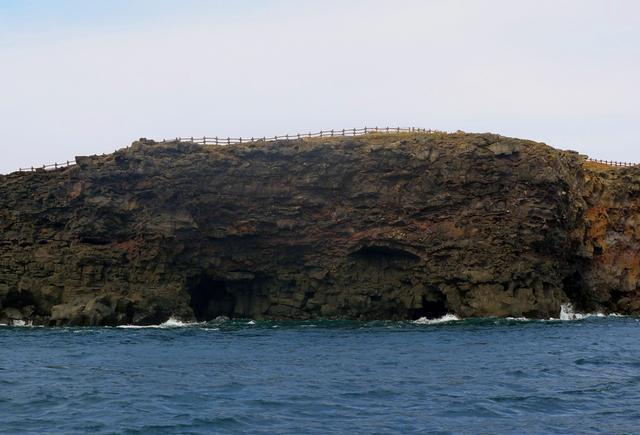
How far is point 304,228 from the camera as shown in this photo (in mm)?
69938

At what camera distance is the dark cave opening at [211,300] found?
74188 millimetres

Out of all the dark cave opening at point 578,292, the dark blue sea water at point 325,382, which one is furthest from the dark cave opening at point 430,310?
the dark blue sea water at point 325,382

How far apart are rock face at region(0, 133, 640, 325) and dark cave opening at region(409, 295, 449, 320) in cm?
11

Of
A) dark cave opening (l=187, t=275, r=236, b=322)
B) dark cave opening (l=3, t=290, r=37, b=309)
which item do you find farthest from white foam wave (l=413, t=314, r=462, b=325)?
dark cave opening (l=3, t=290, r=37, b=309)

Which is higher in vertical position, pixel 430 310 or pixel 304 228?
pixel 304 228

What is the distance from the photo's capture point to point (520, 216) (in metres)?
67.7

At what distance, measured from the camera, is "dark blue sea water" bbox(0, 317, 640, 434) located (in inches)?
1065

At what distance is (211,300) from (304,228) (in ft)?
39.8

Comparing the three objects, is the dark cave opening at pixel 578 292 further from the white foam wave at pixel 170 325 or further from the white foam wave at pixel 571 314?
the white foam wave at pixel 170 325

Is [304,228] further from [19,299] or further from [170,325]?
[19,299]

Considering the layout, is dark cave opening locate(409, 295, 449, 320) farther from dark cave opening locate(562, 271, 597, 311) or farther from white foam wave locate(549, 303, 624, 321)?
dark cave opening locate(562, 271, 597, 311)

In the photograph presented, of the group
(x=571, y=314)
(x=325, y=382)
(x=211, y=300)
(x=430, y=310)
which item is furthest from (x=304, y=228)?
(x=325, y=382)

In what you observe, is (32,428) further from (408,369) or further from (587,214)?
(587,214)

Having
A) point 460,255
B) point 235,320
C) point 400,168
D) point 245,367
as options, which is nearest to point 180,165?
point 235,320
